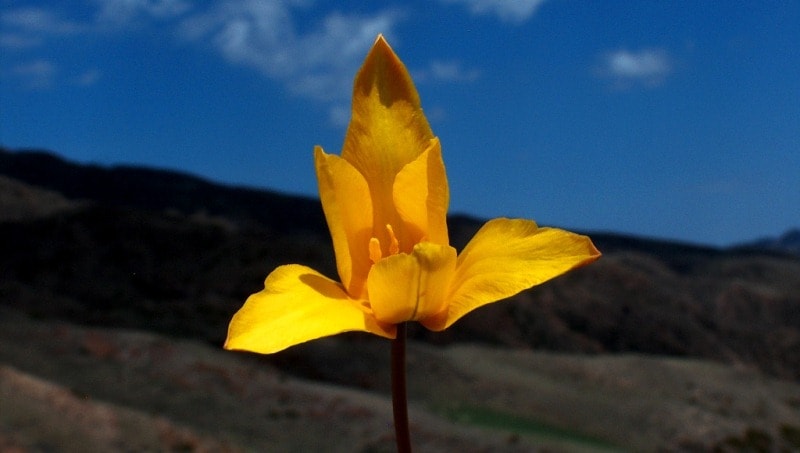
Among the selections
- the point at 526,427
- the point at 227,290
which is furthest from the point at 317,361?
the point at 526,427

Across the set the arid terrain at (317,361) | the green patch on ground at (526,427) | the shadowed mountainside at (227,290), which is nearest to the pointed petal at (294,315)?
the arid terrain at (317,361)

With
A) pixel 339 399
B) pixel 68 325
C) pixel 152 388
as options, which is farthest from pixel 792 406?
pixel 68 325

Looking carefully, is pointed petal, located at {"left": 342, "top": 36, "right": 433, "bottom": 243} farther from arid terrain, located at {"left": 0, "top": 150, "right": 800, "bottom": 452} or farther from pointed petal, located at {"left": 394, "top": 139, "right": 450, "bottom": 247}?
A: arid terrain, located at {"left": 0, "top": 150, "right": 800, "bottom": 452}

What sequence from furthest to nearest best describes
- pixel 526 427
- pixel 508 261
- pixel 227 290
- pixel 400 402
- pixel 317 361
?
1. pixel 227 290
2. pixel 317 361
3. pixel 526 427
4. pixel 508 261
5. pixel 400 402

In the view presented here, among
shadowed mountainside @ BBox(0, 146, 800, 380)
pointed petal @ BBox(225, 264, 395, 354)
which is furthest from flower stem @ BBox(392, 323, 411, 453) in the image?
shadowed mountainside @ BBox(0, 146, 800, 380)

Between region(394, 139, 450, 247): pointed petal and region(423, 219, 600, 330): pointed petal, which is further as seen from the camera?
region(394, 139, 450, 247): pointed petal

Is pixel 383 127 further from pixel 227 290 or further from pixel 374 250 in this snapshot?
pixel 227 290
